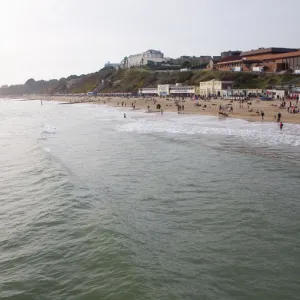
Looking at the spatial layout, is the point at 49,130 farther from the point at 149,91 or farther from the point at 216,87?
the point at 149,91

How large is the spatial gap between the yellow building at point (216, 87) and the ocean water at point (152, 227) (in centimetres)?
5715

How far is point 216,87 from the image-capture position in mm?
76000

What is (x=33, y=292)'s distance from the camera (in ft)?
22.4

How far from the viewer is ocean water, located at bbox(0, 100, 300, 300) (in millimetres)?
6938

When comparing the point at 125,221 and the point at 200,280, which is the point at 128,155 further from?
the point at 200,280

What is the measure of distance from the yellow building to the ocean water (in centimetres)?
5715

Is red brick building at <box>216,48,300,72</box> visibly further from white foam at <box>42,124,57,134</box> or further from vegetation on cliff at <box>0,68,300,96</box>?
white foam at <box>42,124,57,134</box>

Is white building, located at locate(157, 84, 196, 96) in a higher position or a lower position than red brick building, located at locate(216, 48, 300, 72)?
lower

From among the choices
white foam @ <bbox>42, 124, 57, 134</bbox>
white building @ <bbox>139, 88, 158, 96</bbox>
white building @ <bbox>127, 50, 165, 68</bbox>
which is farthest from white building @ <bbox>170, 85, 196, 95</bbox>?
white building @ <bbox>127, 50, 165, 68</bbox>

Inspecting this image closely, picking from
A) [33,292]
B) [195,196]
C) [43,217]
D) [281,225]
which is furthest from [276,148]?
[33,292]

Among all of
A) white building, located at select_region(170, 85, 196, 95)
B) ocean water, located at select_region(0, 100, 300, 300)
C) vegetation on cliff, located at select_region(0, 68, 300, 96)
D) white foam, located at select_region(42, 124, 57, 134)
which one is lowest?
ocean water, located at select_region(0, 100, 300, 300)

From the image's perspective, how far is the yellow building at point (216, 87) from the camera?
74.6 m

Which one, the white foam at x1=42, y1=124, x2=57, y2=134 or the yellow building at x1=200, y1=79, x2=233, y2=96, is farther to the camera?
the yellow building at x1=200, y1=79, x2=233, y2=96

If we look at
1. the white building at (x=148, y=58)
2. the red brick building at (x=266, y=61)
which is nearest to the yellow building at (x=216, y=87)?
the red brick building at (x=266, y=61)
